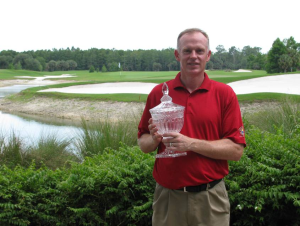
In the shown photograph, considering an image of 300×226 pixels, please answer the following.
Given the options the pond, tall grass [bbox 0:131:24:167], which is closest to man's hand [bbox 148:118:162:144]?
tall grass [bbox 0:131:24:167]

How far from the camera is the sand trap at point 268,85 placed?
19.6 meters

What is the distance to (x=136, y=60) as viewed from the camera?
78188mm

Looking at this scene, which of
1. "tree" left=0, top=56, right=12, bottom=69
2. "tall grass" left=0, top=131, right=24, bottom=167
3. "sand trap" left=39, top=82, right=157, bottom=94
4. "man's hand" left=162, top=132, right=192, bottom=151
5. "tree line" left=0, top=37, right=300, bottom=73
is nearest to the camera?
"man's hand" left=162, top=132, right=192, bottom=151

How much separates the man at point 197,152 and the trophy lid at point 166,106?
80mm

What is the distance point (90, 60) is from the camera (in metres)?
86.9

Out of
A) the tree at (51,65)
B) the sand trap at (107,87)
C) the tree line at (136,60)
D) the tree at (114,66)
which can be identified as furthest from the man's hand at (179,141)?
the tree at (51,65)

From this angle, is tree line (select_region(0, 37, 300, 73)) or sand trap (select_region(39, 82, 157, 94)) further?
tree line (select_region(0, 37, 300, 73))

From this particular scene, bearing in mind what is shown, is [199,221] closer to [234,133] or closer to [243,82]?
[234,133]

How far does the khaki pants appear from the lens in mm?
2441

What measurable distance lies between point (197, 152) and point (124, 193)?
167 cm

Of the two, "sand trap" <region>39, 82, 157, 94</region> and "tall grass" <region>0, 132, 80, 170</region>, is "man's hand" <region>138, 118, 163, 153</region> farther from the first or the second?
"sand trap" <region>39, 82, 157, 94</region>

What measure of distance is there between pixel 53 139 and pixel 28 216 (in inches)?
155

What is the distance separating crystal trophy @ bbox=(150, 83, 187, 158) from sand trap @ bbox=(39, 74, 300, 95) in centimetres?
1621

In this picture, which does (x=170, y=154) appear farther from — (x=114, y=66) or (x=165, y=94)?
(x=114, y=66)
